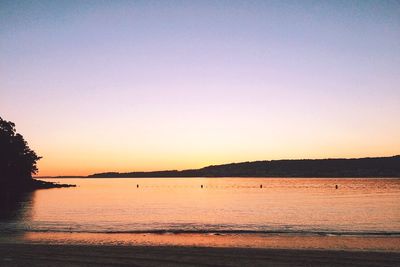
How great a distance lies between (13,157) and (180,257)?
115072 millimetres

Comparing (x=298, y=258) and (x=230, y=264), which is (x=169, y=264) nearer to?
(x=230, y=264)

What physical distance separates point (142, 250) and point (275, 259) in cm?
734

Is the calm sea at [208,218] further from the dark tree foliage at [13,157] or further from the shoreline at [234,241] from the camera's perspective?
the dark tree foliage at [13,157]

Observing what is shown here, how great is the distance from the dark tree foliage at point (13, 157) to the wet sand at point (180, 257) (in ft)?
344

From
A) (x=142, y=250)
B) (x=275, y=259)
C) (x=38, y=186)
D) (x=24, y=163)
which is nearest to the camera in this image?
(x=275, y=259)

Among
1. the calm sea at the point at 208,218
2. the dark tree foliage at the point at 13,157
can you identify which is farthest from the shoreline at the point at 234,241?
the dark tree foliage at the point at 13,157

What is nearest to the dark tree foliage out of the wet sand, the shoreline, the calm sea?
the calm sea

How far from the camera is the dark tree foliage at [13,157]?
4584 inches

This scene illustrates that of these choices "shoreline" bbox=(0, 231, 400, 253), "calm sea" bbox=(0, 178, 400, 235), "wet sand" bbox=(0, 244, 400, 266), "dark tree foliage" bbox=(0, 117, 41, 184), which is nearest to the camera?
"wet sand" bbox=(0, 244, 400, 266)

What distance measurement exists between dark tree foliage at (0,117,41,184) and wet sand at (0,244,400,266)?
10490 centimetres

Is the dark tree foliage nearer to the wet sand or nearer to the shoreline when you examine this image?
the shoreline

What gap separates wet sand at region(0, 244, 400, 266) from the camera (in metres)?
17.8

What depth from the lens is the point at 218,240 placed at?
97.2 feet

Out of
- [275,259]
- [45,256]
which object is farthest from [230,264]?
[45,256]
